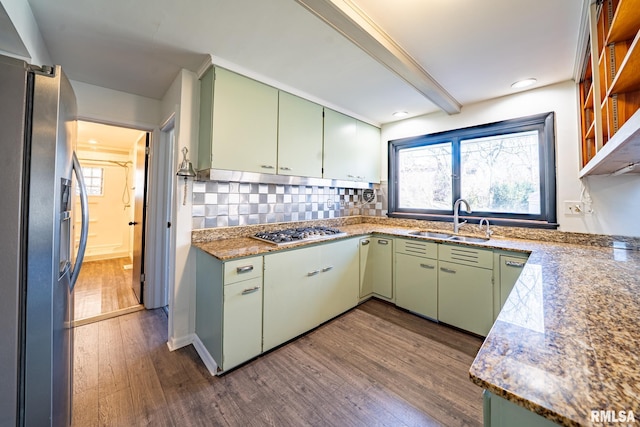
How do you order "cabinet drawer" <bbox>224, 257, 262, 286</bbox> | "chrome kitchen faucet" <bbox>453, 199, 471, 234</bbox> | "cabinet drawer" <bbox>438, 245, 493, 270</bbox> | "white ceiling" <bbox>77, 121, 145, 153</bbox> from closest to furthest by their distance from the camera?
"cabinet drawer" <bbox>224, 257, 262, 286</bbox> → "cabinet drawer" <bbox>438, 245, 493, 270</bbox> → "chrome kitchen faucet" <bbox>453, 199, 471, 234</bbox> → "white ceiling" <bbox>77, 121, 145, 153</bbox>

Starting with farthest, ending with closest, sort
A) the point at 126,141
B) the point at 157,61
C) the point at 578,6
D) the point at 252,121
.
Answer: the point at 126,141
the point at 252,121
the point at 157,61
the point at 578,6

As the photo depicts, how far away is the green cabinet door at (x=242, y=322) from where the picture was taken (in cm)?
163

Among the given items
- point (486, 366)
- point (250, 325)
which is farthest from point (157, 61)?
point (486, 366)

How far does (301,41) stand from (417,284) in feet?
7.70

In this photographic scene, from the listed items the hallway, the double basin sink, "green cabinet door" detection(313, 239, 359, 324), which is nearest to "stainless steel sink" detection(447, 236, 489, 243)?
the double basin sink

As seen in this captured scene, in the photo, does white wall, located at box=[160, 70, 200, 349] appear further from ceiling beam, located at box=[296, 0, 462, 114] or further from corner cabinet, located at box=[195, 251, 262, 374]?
ceiling beam, located at box=[296, 0, 462, 114]

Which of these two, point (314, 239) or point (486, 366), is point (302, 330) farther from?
point (486, 366)

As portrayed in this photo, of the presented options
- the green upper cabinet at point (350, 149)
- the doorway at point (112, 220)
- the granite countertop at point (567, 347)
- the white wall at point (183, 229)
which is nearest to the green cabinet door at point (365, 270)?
the green upper cabinet at point (350, 149)

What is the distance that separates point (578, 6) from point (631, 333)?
1686 millimetres

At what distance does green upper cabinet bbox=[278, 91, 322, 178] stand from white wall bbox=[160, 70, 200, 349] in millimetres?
726

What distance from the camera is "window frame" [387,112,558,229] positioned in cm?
221

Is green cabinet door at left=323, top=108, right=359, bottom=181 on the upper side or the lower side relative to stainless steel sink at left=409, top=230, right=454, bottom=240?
upper

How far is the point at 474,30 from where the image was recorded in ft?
5.01

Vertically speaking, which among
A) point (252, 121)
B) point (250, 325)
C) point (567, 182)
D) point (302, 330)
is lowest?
point (302, 330)
